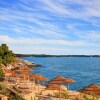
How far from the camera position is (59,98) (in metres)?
28.0

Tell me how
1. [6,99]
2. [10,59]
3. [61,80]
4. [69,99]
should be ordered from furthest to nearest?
[10,59]
[61,80]
[69,99]
[6,99]

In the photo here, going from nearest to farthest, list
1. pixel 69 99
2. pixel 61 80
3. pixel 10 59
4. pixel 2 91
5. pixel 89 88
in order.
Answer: pixel 2 91
pixel 89 88
pixel 69 99
pixel 61 80
pixel 10 59

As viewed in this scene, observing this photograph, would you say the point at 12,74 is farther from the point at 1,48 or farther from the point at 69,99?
Result: the point at 1,48

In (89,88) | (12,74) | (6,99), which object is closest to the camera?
(6,99)

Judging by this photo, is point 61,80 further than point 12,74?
No

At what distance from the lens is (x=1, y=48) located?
71688 millimetres

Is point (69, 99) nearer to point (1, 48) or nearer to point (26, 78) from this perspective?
point (26, 78)

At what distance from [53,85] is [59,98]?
12.0 feet

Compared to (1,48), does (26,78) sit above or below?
below

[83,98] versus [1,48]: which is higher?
[1,48]

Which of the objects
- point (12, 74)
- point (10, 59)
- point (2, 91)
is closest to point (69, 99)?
point (2, 91)

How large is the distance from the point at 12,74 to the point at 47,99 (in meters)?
17.0

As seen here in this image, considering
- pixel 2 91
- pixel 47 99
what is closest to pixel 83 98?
pixel 47 99

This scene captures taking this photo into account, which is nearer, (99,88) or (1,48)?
(99,88)
